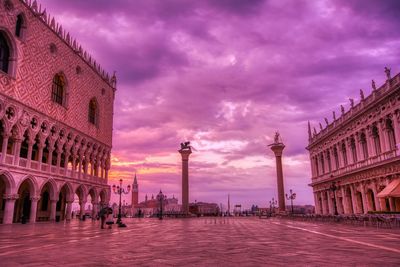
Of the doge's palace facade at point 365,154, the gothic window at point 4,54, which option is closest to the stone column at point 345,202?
the doge's palace facade at point 365,154

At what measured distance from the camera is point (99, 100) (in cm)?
4403

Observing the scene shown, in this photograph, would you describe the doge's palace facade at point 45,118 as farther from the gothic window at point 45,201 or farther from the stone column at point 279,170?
the stone column at point 279,170

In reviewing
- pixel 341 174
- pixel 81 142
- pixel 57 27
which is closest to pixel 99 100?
pixel 81 142

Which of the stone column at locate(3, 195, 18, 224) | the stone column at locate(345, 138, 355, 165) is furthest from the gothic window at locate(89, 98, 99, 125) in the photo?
the stone column at locate(345, 138, 355, 165)

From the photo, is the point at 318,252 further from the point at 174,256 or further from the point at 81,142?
the point at 81,142

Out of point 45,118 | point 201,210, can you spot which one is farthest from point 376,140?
point 201,210

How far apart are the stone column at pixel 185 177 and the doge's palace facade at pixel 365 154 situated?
19.1m

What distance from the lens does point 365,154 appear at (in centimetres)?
3319

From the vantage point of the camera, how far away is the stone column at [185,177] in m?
48.6

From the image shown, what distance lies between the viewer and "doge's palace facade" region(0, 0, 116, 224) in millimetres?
26438

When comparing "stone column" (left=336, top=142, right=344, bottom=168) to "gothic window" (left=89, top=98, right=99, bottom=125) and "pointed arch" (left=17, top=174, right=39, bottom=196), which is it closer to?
"gothic window" (left=89, top=98, right=99, bottom=125)

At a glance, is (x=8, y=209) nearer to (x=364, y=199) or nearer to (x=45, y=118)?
(x=45, y=118)

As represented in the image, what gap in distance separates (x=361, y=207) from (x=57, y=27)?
37155mm

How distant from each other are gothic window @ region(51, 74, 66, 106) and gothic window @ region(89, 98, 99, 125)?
23.3 feet
